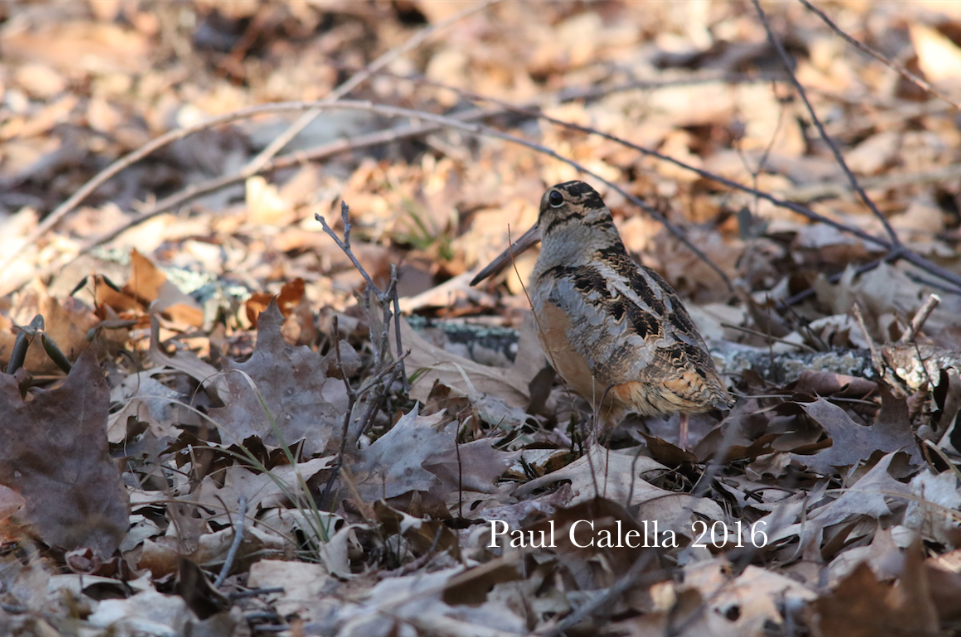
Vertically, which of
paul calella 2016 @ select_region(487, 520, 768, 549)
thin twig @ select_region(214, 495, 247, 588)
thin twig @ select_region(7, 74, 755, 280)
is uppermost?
thin twig @ select_region(7, 74, 755, 280)

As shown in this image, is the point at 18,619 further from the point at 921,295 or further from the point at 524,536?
the point at 921,295

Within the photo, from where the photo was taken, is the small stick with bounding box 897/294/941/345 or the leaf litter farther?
the small stick with bounding box 897/294/941/345

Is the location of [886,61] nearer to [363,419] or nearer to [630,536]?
[630,536]

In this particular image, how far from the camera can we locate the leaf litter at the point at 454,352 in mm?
2129

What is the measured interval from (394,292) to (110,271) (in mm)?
2629

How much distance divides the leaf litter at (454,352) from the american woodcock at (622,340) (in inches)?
7.7

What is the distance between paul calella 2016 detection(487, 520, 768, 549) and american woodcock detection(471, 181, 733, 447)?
24.8 inches

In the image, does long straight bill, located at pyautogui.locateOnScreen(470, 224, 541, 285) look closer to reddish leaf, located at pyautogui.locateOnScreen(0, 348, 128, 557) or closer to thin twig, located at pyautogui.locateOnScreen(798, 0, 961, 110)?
thin twig, located at pyautogui.locateOnScreen(798, 0, 961, 110)

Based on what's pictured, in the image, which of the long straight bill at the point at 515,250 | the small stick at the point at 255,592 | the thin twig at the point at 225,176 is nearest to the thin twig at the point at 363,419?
the small stick at the point at 255,592

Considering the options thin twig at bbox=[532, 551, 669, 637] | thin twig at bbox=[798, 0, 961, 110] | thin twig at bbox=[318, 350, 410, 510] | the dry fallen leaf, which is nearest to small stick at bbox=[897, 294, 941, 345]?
thin twig at bbox=[798, 0, 961, 110]

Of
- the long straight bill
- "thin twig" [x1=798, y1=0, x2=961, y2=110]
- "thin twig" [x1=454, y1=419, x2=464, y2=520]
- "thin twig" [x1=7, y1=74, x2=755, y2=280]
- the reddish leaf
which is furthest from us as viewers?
"thin twig" [x1=7, y1=74, x2=755, y2=280]

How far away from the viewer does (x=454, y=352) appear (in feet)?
13.0

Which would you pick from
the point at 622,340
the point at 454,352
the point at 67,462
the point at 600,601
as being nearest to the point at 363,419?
the point at 67,462

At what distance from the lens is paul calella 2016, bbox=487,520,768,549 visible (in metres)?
2.20
